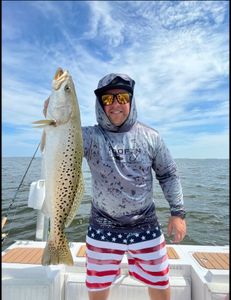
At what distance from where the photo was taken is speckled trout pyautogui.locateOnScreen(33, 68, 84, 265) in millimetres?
2182

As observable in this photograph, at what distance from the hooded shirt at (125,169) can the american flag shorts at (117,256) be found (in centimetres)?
9

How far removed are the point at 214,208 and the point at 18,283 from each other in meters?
13.5

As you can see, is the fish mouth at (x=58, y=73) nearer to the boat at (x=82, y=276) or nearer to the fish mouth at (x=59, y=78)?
the fish mouth at (x=59, y=78)

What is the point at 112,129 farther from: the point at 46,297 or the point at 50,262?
the point at 46,297

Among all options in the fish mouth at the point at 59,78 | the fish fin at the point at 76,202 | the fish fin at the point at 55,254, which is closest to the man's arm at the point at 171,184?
the fish fin at the point at 76,202

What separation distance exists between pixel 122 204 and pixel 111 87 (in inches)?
41.5

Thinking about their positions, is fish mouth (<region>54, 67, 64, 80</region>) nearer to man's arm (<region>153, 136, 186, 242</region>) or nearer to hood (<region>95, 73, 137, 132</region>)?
hood (<region>95, 73, 137, 132</region>)

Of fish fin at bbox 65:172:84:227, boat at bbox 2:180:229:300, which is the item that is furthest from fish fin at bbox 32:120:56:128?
boat at bbox 2:180:229:300

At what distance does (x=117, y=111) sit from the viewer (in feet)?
9.17

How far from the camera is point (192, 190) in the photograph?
2081cm

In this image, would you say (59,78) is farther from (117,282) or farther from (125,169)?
(117,282)

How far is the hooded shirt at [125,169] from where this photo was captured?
272 centimetres

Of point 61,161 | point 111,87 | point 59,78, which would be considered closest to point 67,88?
point 59,78

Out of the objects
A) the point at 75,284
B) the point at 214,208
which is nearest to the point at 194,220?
the point at 214,208
